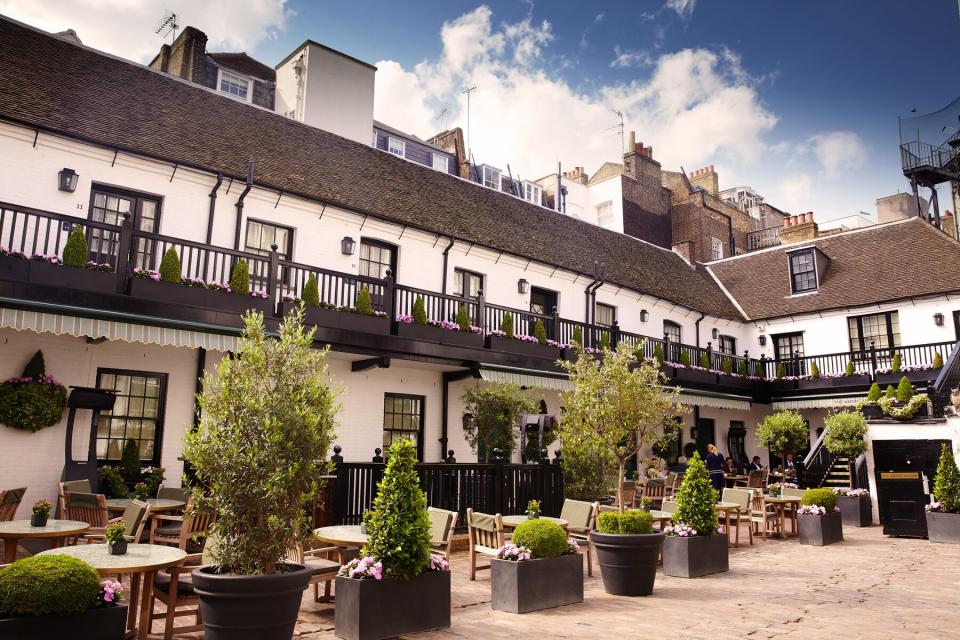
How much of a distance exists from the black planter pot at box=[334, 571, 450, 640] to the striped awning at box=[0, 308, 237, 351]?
20.8ft

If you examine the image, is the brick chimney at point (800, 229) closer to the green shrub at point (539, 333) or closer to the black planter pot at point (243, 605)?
the green shrub at point (539, 333)

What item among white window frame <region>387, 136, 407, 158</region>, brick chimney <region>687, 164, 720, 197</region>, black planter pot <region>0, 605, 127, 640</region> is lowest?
black planter pot <region>0, 605, 127, 640</region>

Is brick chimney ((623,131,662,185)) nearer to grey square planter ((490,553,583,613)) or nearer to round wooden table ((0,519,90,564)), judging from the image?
grey square planter ((490,553,583,613))

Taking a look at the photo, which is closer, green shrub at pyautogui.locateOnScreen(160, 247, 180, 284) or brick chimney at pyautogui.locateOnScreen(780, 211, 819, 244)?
green shrub at pyautogui.locateOnScreen(160, 247, 180, 284)

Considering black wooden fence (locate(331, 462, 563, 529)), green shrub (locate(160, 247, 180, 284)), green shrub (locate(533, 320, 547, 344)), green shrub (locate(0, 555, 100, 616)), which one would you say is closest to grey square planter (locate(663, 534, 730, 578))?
black wooden fence (locate(331, 462, 563, 529))

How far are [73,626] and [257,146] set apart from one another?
1325 cm

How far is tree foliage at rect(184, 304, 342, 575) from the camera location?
4723 mm

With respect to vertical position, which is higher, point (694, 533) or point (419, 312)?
point (419, 312)

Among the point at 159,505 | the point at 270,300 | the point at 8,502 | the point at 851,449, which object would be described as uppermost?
the point at 270,300

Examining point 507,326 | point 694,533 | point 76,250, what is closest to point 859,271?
point 507,326

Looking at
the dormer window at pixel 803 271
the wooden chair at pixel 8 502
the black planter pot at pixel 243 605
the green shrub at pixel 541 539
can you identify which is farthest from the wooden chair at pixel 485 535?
the dormer window at pixel 803 271

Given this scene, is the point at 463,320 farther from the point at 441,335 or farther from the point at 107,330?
the point at 107,330

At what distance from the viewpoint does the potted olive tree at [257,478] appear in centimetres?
446

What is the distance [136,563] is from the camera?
4969mm
